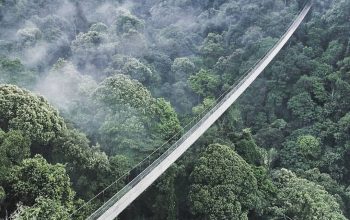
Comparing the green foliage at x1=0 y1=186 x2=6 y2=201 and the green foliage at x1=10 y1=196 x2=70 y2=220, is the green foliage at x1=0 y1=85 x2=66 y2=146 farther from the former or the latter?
the green foliage at x1=10 y1=196 x2=70 y2=220

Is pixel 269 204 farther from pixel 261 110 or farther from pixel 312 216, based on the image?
pixel 261 110

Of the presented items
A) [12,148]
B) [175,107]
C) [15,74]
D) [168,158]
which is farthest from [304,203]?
[15,74]

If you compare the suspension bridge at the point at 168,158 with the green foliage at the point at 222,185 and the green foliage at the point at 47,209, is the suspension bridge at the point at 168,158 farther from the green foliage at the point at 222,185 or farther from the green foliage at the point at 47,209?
the green foliage at the point at 222,185

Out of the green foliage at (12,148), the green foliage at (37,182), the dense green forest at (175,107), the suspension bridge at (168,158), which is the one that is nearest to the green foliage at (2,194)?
the dense green forest at (175,107)

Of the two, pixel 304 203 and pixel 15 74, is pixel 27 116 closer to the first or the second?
pixel 15 74

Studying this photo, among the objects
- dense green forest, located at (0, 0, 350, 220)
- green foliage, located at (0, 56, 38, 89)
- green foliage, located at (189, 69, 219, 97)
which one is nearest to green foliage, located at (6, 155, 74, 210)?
dense green forest, located at (0, 0, 350, 220)
